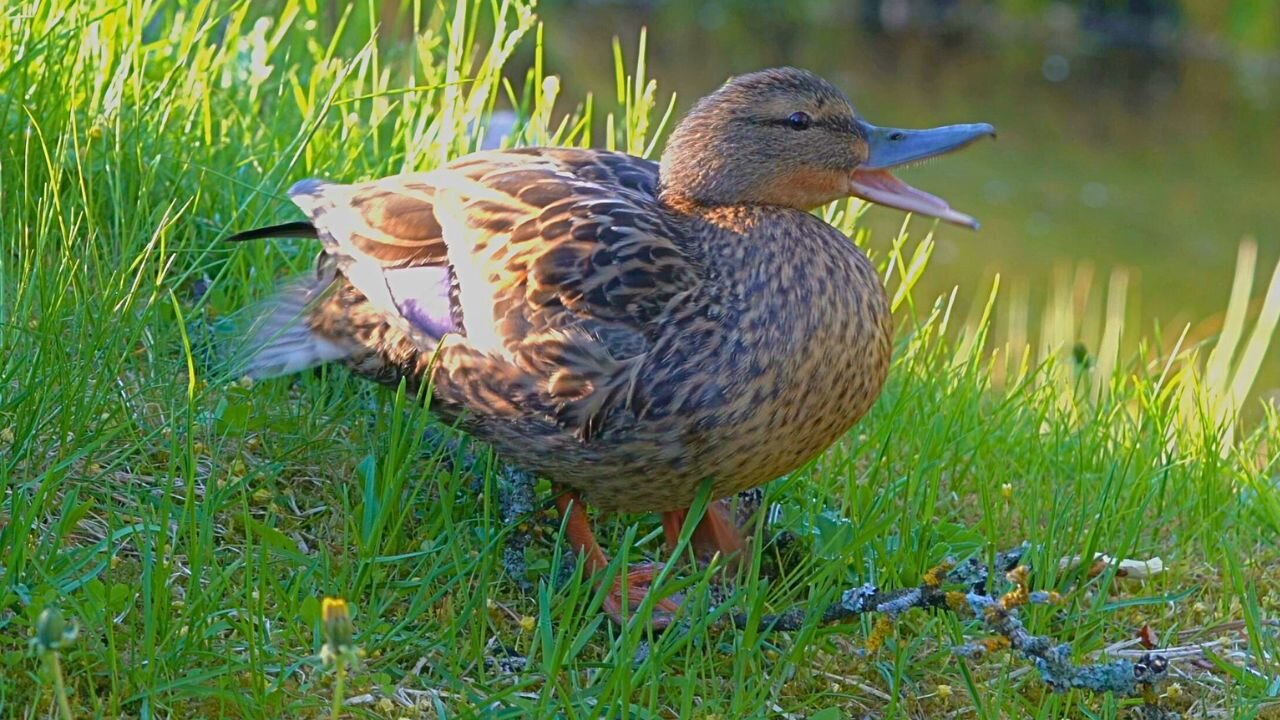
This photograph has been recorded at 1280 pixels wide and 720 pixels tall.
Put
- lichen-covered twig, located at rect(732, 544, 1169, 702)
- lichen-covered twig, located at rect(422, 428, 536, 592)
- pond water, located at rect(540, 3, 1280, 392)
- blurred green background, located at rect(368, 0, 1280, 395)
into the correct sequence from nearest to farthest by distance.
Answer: lichen-covered twig, located at rect(732, 544, 1169, 702)
lichen-covered twig, located at rect(422, 428, 536, 592)
blurred green background, located at rect(368, 0, 1280, 395)
pond water, located at rect(540, 3, 1280, 392)

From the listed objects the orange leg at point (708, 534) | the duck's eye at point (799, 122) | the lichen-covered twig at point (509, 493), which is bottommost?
the orange leg at point (708, 534)

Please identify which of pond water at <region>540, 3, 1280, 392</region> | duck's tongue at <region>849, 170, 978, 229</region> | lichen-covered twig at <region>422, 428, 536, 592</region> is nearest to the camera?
lichen-covered twig at <region>422, 428, 536, 592</region>

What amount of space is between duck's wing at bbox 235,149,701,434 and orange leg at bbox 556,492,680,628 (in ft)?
0.80

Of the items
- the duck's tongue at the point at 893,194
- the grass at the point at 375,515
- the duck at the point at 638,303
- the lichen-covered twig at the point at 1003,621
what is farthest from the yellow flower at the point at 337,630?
the duck's tongue at the point at 893,194

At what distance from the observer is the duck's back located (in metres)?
2.72

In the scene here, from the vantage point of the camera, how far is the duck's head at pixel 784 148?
10.0 ft

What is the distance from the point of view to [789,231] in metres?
2.96

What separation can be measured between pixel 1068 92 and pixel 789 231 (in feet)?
38.0

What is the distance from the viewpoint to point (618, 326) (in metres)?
2.78

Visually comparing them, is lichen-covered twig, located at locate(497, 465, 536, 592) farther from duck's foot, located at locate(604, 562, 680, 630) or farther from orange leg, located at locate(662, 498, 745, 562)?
orange leg, located at locate(662, 498, 745, 562)

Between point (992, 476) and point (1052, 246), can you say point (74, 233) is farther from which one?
point (1052, 246)

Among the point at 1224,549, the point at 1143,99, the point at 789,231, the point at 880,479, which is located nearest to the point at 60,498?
the point at 789,231

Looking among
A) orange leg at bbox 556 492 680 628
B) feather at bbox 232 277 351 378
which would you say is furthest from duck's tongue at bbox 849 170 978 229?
feather at bbox 232 277 351 378

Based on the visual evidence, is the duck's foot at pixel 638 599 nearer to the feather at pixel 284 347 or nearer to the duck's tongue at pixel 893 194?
the feather at pixel 284 347
